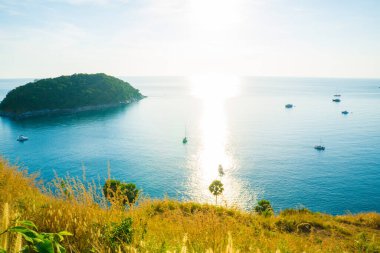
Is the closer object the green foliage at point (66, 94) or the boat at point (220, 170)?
the boat at point (220, 170)

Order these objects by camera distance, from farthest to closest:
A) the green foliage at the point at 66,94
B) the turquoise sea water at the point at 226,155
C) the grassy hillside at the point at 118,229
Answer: the green foliage at the point at 66,94 → the turquoise sea water at the point at 226,155 → the grassy hillside at the point at 118,229

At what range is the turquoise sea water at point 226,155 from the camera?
62.9m

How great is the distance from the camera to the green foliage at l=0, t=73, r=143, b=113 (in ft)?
468

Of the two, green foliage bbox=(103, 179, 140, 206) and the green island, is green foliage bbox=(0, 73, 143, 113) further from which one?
Result: green foliage bbox=(103, 179, 140, 206)

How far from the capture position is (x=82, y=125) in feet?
405

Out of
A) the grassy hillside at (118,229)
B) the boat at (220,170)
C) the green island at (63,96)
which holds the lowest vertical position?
the boat at (220,170)

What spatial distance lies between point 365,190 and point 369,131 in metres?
57.0

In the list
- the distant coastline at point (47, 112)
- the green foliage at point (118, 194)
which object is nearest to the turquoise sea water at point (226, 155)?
the green foliage at point (118, 194)

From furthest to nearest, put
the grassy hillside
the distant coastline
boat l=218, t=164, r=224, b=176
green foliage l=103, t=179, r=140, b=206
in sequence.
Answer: the distant coastline, boat l=218, t=164, r=224, b=176, green foliage l=103, t=179, r=140, b=206, the grassy hillside

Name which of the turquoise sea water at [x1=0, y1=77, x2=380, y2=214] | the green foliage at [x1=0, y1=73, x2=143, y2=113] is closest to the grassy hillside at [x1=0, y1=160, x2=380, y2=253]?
the turquoise sea water at [x1=0, y1=77, x2=380, y2=214]

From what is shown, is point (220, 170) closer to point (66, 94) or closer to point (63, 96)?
point (63, 96)

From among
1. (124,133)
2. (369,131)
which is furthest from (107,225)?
(369,131)

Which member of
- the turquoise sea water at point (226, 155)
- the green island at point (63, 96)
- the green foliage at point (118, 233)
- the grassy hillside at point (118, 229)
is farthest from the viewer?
the green island at point (63, 96)

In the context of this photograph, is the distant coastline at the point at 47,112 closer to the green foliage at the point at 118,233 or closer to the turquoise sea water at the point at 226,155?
the turquoise sea water at the point at 226,155
